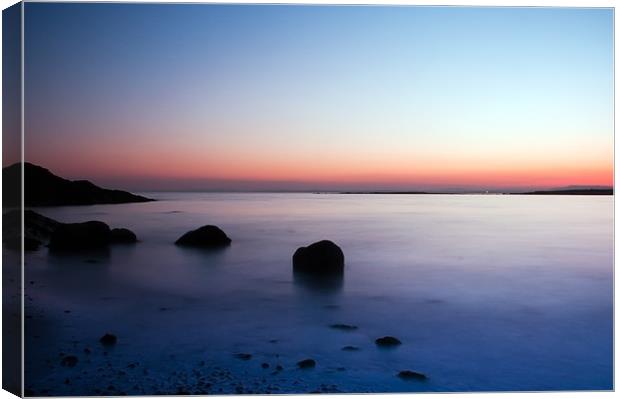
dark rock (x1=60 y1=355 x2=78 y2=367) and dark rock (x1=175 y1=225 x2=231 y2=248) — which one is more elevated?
dark rock (x1=175 y1=225 x2=231 y2=248)

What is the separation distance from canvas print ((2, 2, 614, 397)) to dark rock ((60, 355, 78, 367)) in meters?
0.01

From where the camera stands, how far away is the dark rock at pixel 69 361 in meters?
3.67

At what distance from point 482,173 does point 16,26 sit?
5.77 m

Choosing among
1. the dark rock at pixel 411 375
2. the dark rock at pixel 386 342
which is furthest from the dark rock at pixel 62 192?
the dark rock at pixel 411 375

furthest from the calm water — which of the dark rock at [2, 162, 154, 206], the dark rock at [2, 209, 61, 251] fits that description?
the dark rock at [2, 162, 154, 206]

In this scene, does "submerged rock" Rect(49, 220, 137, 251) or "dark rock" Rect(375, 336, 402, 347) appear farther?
"submerged rock" Rect(49, 220, 137, 251)

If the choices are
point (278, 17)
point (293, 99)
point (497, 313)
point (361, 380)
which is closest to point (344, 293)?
point (497, 313)

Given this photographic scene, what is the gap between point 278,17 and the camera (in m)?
6.11

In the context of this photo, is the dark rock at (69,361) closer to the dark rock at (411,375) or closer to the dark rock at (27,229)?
the dark rock at (27,229)

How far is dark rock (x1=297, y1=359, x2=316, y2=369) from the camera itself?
12.7ft

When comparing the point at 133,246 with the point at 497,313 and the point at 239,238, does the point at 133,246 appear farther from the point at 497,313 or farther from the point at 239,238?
the point at 497,313

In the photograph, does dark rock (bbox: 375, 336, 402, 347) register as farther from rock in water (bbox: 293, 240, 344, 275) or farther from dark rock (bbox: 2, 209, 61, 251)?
dark rock (bbox: 2, 209, 61, 251)

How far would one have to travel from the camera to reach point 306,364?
3.93 metres

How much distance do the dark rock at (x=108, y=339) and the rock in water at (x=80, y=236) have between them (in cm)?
345
